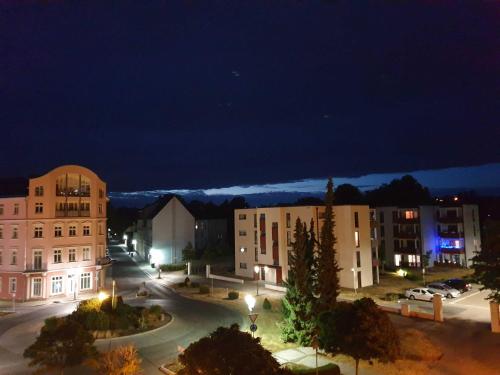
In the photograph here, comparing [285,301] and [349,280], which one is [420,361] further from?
[349,280]

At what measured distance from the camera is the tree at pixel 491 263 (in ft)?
84.8

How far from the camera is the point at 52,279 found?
4106 cm

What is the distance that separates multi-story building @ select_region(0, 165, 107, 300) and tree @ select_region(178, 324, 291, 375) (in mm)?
33049

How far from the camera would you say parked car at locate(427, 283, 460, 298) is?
126ft

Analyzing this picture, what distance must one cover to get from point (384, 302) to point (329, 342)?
2050 centimetres

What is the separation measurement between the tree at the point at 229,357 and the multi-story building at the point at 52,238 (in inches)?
1301

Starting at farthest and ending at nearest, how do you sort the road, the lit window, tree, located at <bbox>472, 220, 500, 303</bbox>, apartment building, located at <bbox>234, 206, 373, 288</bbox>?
1. the lit window
2. apartment building, located at <bbox>234, 206, 373, 288</bbox>
3. tree, located at <bbox>472, 220, 500, 303</bbox>
4. the road

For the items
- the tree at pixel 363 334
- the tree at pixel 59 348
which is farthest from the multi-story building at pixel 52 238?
the tree at pixel 363 334

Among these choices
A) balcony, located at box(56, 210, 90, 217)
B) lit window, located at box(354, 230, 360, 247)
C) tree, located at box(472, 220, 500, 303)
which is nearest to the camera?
tree, located at box(472, 220, 500, 303)

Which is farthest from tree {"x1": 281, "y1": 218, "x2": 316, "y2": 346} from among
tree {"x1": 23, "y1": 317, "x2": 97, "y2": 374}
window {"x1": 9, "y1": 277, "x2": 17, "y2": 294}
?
window {"x1": 9, "y1": 277, "x2": 17, "y2": 294}

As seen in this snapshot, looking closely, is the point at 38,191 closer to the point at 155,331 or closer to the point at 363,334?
the point at 155,331

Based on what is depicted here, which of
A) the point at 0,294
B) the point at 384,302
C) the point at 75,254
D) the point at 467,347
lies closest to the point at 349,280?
the point at 384,302

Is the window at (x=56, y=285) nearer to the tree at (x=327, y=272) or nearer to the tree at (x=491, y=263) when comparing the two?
the tree at (x=327, y=272)

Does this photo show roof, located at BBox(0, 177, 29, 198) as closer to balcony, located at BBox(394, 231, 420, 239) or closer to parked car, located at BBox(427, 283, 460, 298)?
parked car, located at BBox(427, 283, 460, 298)
